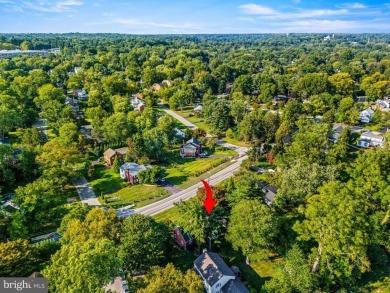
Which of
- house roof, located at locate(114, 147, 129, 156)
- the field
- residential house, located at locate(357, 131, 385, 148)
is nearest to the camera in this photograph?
house roof, located at locate(114, 147, 129, 156)

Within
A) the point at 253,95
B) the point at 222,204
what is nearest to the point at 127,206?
the point at 222,204

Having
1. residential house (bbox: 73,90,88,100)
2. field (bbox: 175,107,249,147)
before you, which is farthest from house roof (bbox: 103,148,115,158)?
residential house (bbox: 73,90,88,100)

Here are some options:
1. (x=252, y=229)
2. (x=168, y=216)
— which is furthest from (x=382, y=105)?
(x=252, y=229)

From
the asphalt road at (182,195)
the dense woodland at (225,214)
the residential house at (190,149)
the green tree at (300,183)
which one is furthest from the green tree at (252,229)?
the residential house at (190,149)

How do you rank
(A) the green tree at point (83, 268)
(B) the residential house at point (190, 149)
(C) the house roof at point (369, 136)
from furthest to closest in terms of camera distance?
1. (C) the house roof at point (369, 136)
2. (B) the residential house at point (190, 149)
3. (A) the green tree at point (83, 268)

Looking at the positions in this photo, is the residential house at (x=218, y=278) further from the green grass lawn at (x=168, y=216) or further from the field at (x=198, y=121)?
the field at (x=198, y=121)

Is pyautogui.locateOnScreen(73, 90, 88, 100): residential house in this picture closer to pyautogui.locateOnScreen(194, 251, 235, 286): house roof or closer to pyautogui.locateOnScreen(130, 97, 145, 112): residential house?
pyautogui.locateOnScreen(130, 97, 145, 112): residential house
